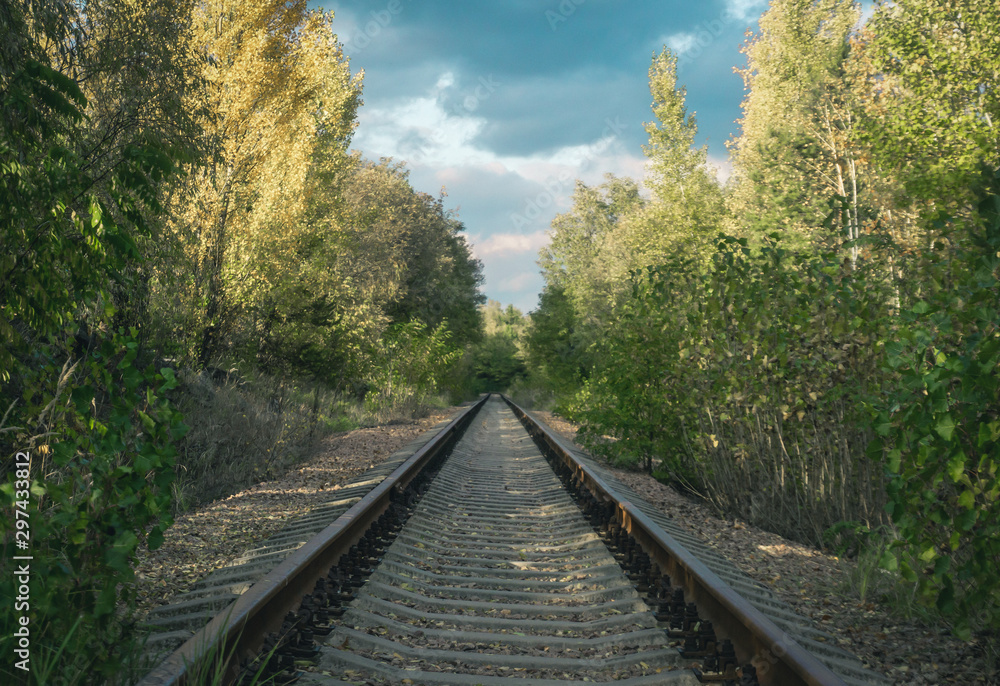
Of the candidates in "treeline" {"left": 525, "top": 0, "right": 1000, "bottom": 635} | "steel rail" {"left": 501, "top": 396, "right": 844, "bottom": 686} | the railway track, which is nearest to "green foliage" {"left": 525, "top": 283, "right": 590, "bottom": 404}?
"treeline" {"left": 525, "top": 0, "right": 1000, "bottom": 635}

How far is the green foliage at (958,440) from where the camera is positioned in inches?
125

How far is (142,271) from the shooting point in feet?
26.2

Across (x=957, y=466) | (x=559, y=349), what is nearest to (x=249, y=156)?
(x=957, y=466)

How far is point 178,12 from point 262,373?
20.7ft

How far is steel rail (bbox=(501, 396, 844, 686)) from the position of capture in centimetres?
259

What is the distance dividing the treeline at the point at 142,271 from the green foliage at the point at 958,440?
11.6ft

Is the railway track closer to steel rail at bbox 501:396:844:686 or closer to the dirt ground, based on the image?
steel rail at bbox 501:396:844:686

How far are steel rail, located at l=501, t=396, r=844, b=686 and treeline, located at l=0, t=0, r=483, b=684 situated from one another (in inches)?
100

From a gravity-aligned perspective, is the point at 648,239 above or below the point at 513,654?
above

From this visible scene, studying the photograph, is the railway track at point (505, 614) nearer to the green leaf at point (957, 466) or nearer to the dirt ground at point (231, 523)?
the dirt ground at point (231, 523)

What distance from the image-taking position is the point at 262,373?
12.9m

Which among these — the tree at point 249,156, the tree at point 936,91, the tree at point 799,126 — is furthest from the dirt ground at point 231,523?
the tree at point 799,126

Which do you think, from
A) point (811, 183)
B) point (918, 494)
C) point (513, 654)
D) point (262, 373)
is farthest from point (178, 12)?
point (811, 183)

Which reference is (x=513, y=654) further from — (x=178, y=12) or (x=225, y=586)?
(x=178, y=12)
